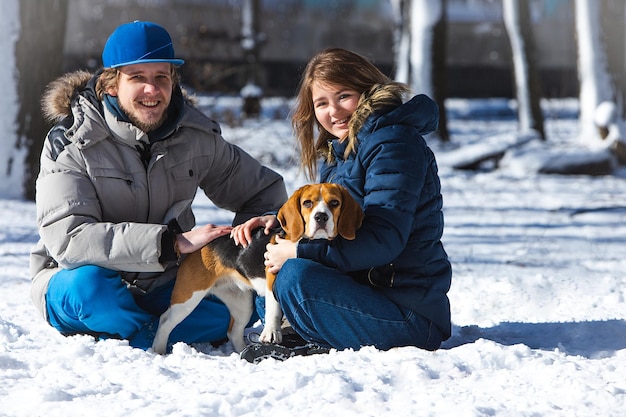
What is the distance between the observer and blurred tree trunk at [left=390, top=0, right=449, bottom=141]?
12.7m

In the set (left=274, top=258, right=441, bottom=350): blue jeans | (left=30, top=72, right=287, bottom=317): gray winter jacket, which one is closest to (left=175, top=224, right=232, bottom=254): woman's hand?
(left=30, top=72, right=287, bottom=317): gray winter jacket

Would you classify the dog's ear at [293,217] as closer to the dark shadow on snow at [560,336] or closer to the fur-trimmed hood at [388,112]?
the fur-trimmed hood at [388,112]

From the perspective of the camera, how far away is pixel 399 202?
3402 millimetres

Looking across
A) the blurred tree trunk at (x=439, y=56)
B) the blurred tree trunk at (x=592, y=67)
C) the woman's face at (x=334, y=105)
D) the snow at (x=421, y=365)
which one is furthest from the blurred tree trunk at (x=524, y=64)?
the woman's face at (x=334, y=105)

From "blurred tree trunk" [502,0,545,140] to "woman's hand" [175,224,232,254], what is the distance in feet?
38.2

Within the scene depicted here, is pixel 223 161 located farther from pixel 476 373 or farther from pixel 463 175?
pixel 463 175

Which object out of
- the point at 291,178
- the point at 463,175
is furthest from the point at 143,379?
the point at 463,175

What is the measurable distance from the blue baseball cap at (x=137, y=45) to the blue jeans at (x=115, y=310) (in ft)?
3.38

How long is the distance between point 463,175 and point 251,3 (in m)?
7.44

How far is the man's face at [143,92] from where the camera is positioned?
391 cm

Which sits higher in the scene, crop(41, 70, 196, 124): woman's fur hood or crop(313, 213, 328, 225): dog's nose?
crop(41, 70, 196, 124): woman's fur hood

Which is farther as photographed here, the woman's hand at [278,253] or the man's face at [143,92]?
the man's face at [143,92]

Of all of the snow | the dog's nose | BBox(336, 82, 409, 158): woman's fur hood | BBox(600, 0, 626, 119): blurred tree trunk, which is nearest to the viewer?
the snow

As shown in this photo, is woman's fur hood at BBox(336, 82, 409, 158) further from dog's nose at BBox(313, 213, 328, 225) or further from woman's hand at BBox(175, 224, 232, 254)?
woman's hand at BBox(175, 224, 232, 254)
